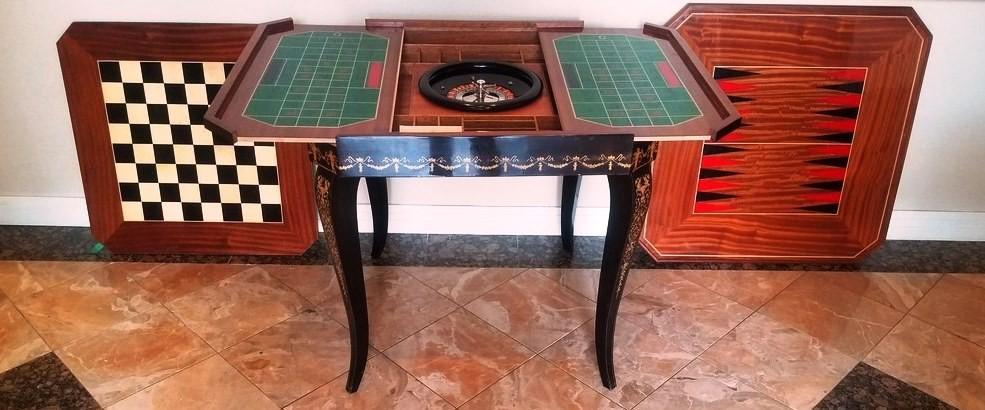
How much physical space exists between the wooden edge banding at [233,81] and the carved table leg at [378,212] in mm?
570

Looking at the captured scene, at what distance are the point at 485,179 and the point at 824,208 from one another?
1.18 metres

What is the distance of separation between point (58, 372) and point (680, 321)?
1777 millimetres

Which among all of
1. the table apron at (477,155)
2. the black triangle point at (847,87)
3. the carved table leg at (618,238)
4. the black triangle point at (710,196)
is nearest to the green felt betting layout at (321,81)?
the table apron at (477,155)

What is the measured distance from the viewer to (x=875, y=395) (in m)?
2.12

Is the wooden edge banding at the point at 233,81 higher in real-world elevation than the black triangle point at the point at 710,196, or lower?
higher

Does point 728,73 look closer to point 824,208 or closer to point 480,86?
point 824,208

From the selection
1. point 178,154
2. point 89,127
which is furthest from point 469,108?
point 89,127

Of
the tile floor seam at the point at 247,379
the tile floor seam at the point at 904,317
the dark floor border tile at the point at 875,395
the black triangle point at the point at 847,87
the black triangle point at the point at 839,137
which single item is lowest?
the tile floor seam at the point at 247,379

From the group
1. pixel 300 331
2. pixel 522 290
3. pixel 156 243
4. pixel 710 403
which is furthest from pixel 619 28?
pixel 156 243

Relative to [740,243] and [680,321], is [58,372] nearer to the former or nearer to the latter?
[680,321]

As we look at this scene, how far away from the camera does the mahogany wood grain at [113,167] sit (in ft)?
8.02

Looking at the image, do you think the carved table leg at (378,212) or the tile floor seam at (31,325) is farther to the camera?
the carved table leg at (378,212)

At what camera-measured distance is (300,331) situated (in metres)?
2.33

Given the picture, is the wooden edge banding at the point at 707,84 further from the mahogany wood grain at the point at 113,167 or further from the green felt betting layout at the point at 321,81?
the mahogany wood grain at the point at 113,167
